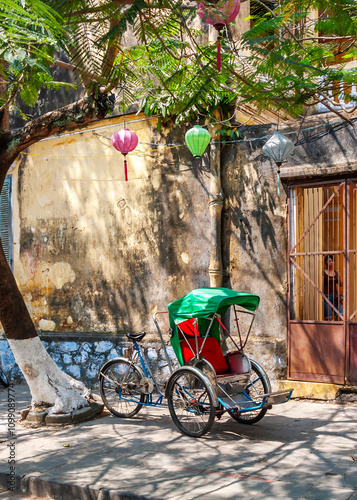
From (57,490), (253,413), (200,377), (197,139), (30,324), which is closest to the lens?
(57,490)

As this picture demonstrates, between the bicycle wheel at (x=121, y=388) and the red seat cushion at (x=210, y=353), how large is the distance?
0.80m

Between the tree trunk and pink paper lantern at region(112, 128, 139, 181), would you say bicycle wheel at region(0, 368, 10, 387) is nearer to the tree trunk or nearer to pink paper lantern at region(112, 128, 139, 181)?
the tree trunk

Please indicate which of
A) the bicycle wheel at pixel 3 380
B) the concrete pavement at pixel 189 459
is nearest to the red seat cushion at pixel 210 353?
the concrete pavement at pixel 189 459

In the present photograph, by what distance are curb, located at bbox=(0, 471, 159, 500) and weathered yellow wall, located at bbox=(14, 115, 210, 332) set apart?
460 cm

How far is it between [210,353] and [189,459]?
165 centimetres

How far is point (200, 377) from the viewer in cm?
591

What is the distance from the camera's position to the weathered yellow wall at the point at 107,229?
30.0 ft

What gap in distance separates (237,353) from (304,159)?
3.14 m

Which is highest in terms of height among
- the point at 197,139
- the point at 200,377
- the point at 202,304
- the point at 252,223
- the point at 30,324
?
the point at 197,139

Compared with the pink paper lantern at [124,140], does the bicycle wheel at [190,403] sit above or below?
below

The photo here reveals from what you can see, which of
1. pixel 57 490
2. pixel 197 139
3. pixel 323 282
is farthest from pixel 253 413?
pixel 197 139

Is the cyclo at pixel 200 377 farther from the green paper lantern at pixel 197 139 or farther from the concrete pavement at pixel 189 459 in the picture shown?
the green paper lantern at pixel 197 139

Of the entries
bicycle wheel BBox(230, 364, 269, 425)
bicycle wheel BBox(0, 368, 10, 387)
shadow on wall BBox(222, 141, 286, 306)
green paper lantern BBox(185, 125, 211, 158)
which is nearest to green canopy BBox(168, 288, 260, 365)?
bicycle wheel BBox(230, 364, 269, 425)

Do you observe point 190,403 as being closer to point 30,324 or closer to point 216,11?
point 30,324
